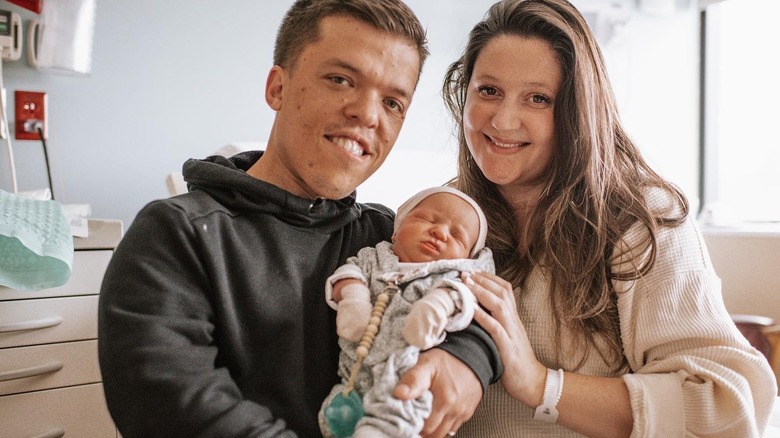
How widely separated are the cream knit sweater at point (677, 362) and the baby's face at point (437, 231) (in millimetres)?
283

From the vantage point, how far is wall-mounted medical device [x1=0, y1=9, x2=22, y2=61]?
2.14m

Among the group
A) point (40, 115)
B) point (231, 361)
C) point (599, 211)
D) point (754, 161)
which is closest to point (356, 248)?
point (231, 361)

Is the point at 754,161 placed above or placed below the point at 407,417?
above

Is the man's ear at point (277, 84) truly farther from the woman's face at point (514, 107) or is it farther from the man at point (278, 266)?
the woman's face at point (514, 107)

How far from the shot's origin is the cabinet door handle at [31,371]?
64.2 inches

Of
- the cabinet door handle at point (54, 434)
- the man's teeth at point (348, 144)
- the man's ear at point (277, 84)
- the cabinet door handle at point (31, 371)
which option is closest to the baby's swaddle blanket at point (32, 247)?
the cabinet door handle at point (31, 371)

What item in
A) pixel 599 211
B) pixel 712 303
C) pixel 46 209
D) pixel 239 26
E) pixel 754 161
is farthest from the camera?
pixel 754 161

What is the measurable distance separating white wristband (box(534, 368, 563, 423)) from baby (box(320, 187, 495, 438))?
0.75ft

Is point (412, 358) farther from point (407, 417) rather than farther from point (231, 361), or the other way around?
point (231, 361)

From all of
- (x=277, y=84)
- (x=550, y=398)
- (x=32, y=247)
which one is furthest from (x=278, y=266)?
(x=32, y=247)

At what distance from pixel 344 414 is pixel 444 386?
0.15 metres

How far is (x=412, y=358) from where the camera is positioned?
926 millimetres

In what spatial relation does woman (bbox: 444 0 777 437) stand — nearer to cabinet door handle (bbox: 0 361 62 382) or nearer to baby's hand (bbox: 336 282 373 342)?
baby's hand (bbox: 336 282 373 342)

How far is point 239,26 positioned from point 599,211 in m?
1.82
